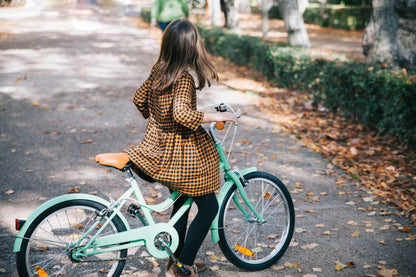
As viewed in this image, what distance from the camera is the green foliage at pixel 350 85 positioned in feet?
19.4

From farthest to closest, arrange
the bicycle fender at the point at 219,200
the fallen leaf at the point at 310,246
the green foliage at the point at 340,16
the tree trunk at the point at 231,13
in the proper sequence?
the green foliage at the point at 340,16 < the tree trunk at the point at 231,13 < the fallen leaf at the point at 310,246 < the bicycle fender at the point at 219,200

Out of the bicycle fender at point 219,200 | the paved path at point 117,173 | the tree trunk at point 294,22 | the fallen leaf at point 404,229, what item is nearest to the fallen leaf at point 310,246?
the paved path at point 117,173

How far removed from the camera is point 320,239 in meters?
3.92

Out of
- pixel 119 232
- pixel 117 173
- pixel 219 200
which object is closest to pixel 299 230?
pixel 219 200

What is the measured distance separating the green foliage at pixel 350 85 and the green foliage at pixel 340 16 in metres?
18.4

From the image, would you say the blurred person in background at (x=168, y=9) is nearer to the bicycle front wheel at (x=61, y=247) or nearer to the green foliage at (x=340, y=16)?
the bicycle front wheel at (x=61, y=247)

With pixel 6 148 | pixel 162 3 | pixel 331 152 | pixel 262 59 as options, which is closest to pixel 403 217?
pixel 331 152

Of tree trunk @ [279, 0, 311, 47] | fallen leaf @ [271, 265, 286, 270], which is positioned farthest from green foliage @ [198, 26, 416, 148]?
fallen leaf @ [271, 265, 286, 270]

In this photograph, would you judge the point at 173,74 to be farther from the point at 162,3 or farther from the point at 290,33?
the point at 290,33

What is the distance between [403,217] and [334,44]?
1920 cm

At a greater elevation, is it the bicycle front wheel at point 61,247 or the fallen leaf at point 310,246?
the bicycle front wheel at point 61,247

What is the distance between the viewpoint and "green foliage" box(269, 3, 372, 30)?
88.5 ft

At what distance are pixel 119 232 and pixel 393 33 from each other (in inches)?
315

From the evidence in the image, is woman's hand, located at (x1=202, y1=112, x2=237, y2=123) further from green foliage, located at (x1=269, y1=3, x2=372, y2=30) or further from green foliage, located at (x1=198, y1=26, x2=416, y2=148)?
green foliage, located at (x1=269, y1=3, x2=372, y2=30)
